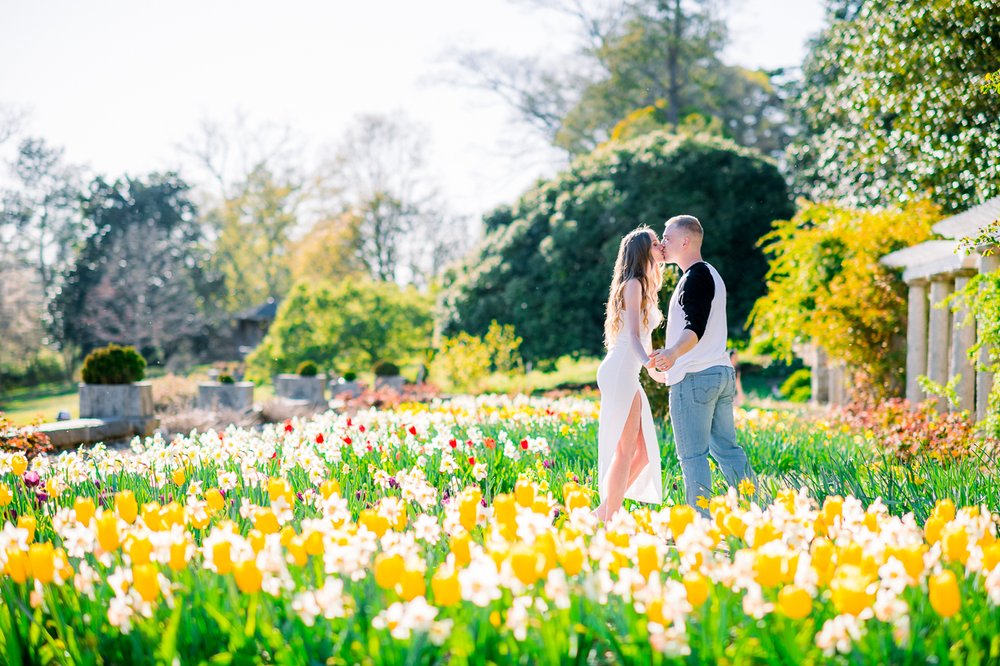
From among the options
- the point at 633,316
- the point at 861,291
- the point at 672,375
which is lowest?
the point at 672,375

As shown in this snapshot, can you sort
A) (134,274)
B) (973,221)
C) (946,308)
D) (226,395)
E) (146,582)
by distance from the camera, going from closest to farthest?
(146,582)
(973,221)
(946,308)
(226,395)
(134,274)

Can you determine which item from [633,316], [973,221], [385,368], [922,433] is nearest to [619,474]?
[633,316]

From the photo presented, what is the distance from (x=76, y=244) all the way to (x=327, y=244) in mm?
9597

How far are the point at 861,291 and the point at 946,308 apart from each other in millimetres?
2015

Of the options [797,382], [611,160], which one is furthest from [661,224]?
[797,382]

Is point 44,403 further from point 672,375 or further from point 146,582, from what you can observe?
point 146,582

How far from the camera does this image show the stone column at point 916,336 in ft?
26.0

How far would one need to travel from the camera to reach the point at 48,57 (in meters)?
11.0

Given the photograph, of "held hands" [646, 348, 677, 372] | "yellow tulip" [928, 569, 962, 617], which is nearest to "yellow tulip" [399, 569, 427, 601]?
"yellow tulip" [928, 569, 962, 617]

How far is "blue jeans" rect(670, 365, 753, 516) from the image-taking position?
3.75 metres

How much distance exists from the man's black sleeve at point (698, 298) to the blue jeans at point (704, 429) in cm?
25

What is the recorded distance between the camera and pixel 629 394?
391cm

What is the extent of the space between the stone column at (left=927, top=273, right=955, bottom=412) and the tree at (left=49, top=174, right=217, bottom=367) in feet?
86.2

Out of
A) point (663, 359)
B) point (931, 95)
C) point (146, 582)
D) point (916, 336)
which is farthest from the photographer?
point (931, 95)
